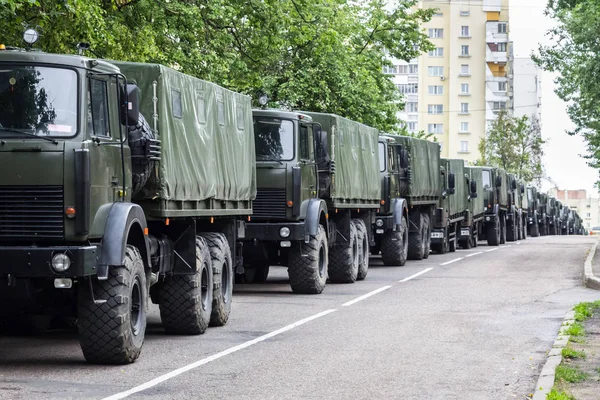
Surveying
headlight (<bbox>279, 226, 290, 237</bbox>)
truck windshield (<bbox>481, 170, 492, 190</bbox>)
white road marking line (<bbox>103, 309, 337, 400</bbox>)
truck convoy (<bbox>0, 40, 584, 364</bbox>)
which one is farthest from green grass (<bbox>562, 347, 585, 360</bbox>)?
truck windshield (<bbox>481, 170, 492, 190</bbox>)

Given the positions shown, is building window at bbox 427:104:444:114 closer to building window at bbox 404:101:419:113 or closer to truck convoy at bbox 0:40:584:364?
building window at bbox 404:101:419:113

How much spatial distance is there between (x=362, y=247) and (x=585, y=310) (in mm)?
8447

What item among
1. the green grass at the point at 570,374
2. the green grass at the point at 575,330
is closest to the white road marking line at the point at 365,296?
the green grass at the point at 575,330

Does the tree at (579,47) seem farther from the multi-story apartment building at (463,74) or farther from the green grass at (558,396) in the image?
the multi-story apartment building at (463,74)

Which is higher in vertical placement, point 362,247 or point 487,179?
point 487,179

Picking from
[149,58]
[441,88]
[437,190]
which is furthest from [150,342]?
[441,88]

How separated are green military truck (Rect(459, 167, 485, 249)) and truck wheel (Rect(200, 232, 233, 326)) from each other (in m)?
27.4

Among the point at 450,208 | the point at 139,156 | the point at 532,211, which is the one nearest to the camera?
the point at 139,156

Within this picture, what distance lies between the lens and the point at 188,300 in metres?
14.1

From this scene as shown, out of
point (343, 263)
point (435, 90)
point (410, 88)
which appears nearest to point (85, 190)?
point (343, 263)

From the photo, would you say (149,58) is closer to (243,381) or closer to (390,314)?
(390,314)

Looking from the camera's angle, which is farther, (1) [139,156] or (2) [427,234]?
(2) [427,234]

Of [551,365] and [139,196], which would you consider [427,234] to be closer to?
[139,196]

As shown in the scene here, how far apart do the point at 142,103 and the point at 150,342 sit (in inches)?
102
